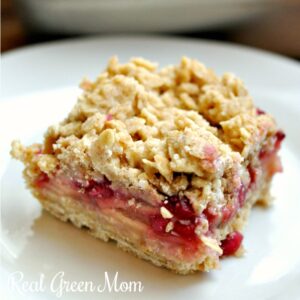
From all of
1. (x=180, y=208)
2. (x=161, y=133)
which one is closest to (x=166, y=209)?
(x=180, y=208)

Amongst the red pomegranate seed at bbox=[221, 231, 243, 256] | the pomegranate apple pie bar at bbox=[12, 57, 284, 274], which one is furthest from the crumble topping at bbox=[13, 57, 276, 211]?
the red pomegranate seed at bbox=[221, 231, 243, 256]

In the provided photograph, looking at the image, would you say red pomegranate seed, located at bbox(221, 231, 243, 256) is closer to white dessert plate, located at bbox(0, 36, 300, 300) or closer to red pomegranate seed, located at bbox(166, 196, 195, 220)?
white dessert plate, located at bbox(0, 36, 300, 300)

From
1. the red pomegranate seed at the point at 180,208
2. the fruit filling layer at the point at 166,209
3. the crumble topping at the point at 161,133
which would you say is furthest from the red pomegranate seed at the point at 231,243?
the red pomegranate seed at the point at 180,208

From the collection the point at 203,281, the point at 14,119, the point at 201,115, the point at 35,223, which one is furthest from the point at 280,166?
the point at 14,119

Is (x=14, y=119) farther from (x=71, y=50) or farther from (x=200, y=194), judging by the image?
(x=200, y=194)

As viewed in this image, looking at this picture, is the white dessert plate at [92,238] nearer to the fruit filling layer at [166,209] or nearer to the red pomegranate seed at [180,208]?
the fruit filling layer at [166,209]
